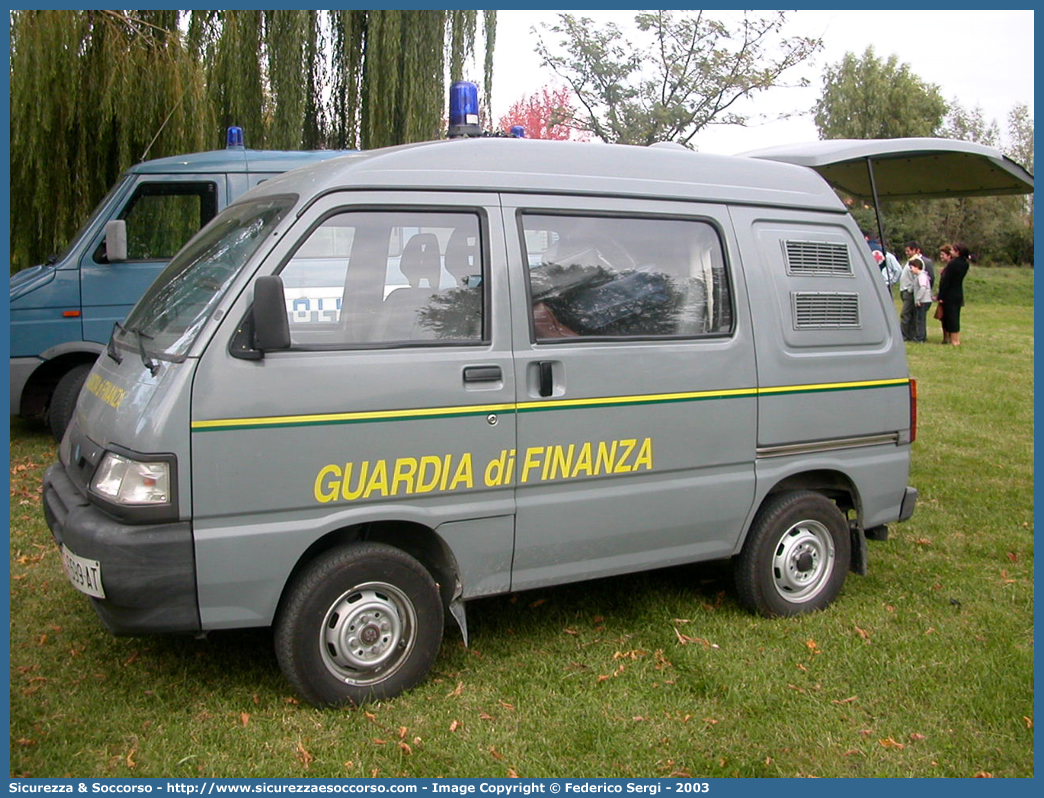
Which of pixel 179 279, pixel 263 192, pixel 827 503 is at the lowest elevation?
pixel 827 503

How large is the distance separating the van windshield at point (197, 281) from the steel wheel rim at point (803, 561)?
119 inches

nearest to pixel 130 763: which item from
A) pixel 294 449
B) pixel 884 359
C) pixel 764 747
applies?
pixel 294 449

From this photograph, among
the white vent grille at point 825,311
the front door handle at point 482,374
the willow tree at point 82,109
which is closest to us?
the front door handle at point 482,374

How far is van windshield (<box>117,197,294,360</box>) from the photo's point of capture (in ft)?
13.2

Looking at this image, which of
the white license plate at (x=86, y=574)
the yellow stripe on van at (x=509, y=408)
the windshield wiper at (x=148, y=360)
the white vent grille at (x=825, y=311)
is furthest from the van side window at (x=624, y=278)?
the white license plate at (x=86, y=574)

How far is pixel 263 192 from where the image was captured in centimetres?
467

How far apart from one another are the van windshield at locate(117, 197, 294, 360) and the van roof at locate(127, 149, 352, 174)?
4.15 m

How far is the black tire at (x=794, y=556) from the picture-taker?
5258 millimetres

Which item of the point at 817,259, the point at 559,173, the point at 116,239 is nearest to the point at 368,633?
the point at 559,173

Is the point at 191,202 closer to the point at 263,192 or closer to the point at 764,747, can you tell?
the point at 263,192

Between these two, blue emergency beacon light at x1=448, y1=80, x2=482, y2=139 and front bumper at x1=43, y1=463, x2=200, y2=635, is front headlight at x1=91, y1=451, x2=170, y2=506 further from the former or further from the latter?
blue emergency beacon light at x1=448, y1=80, x2=482, y2=139

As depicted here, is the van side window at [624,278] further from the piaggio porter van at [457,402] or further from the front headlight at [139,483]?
the front headlight at [139,483]

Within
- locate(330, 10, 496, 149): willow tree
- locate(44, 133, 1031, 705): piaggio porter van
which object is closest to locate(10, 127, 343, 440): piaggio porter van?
locate(330, 10, 496, 149): willow tree

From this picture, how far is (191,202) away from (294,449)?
18.0 feet
